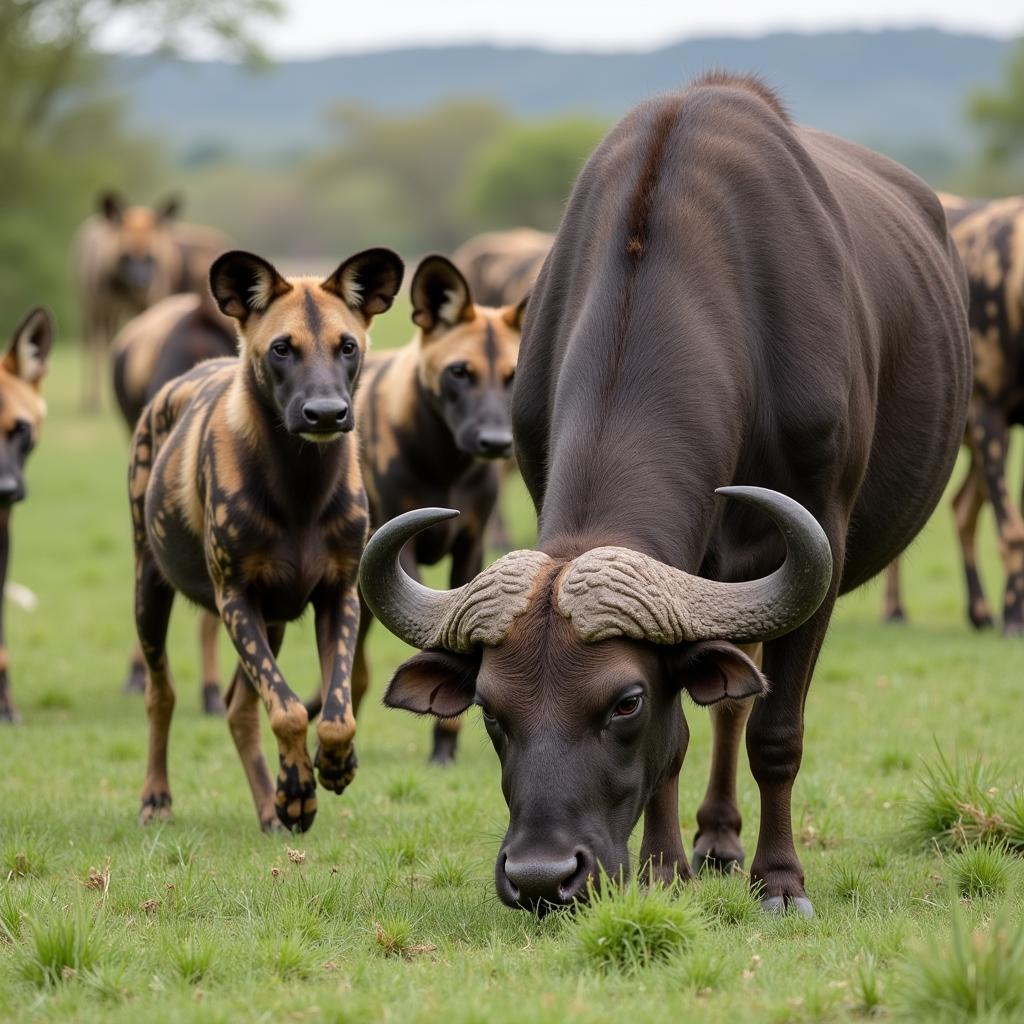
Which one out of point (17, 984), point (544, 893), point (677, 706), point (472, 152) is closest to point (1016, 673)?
point (677, 706)

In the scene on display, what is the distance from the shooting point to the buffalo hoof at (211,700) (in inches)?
440

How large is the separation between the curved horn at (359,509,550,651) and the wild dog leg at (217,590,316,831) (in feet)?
5.08

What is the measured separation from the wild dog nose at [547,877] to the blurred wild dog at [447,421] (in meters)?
4.66

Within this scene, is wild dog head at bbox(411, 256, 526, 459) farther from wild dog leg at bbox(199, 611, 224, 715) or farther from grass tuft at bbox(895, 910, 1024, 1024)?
grass tuft at bbox(895, 910, 1024, 1024)

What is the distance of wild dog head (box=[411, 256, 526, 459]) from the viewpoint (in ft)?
32.0

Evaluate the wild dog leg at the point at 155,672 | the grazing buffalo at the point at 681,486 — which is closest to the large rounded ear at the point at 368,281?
the grazing buffalo at the point at 681,486

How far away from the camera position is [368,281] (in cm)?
783

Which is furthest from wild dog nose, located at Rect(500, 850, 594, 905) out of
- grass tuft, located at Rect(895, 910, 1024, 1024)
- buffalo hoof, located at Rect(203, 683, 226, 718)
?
buffalo hoof, located at Rect(203, 683, 226, 718)

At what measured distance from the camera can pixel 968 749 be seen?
8.78 metres

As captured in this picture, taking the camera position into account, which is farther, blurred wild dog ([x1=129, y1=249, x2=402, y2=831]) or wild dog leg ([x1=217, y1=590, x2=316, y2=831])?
blurred wild dog ([x1=129, y1=249, x2=402, y2=831])

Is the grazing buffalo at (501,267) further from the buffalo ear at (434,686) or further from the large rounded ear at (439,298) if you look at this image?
the buffalo ear at (434,686)

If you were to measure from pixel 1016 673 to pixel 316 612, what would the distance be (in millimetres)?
5447

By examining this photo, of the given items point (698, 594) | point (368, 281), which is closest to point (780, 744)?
point (698, 594)

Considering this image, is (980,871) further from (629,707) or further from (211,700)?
(211,700)
